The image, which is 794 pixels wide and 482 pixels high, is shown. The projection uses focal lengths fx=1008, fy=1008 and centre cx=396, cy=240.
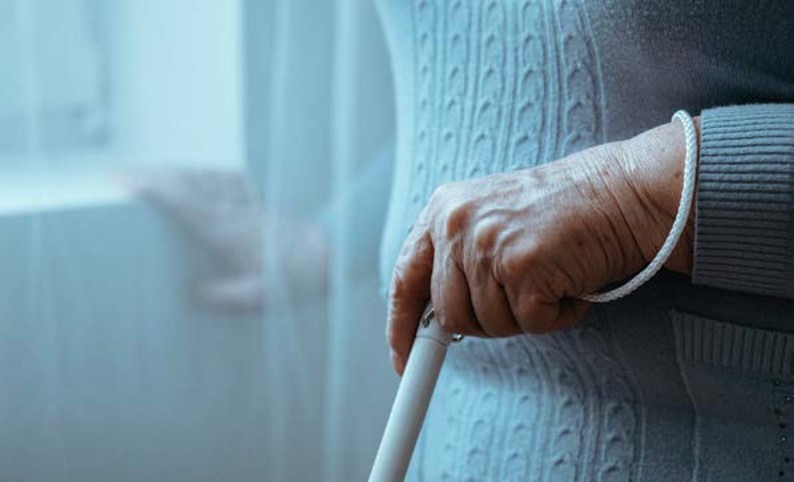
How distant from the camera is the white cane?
62 centimetres

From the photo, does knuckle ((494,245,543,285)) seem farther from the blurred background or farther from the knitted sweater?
the blurred background

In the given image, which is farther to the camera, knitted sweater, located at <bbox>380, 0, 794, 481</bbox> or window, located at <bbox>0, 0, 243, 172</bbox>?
window, located at <bbox>0, 0, 243, 172</bbox>

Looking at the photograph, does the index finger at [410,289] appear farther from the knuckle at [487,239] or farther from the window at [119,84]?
the window at [119,84]

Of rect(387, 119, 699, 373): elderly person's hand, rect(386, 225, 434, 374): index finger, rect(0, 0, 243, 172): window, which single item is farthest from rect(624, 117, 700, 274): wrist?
rect(0, 0, 243, 172): window

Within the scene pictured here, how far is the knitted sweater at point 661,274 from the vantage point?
0.59 metres

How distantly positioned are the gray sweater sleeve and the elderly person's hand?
2 centimetres

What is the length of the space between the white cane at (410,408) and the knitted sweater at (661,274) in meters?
0.10

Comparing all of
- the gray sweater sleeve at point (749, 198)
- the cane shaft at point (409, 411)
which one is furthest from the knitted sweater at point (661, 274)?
the cane shaft at point (409, 411)

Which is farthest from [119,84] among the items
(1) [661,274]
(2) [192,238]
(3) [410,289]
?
(1) [661,274]

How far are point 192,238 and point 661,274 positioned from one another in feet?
1.99

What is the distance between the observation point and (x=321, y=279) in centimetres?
127

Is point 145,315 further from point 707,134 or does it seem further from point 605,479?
point 707,134

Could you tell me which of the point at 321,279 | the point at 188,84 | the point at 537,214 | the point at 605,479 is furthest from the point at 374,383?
the point at 537,214

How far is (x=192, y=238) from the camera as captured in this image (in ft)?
3.67
